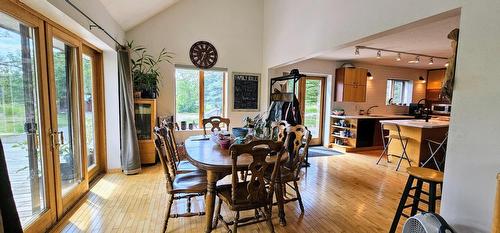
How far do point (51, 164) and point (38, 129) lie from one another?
1.25 feet

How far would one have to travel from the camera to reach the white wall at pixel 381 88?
250 inches

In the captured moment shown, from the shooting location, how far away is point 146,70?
4547 millimetres

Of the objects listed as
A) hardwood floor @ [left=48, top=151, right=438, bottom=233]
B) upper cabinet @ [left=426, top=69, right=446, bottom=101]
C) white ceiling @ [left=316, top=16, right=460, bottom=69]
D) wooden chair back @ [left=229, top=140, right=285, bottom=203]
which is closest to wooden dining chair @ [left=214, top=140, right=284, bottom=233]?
wooden chair back @ [left=229, top=140, right=285, bottom=203]

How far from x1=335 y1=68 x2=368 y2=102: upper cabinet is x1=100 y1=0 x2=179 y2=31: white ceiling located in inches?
165

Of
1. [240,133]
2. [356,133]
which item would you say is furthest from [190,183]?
[356,133]

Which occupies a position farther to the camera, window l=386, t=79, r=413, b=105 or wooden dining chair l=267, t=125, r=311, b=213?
window l=386, t=79, r=413, b=105

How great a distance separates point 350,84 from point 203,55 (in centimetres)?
366

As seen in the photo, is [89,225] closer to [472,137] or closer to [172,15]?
[472,137]

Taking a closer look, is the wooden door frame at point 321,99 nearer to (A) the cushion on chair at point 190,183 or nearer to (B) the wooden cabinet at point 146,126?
(B) the wooden cabinet at point 146,126

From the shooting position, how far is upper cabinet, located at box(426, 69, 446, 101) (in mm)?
6568

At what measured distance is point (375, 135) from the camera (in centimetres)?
591

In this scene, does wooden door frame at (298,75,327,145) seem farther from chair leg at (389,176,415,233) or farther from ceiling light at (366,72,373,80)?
chair leg at (389,176,415,233)

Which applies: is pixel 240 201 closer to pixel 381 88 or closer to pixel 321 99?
pixel 321 99

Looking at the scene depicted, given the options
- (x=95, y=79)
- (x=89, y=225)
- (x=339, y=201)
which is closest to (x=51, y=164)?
(x=89, y=225)
